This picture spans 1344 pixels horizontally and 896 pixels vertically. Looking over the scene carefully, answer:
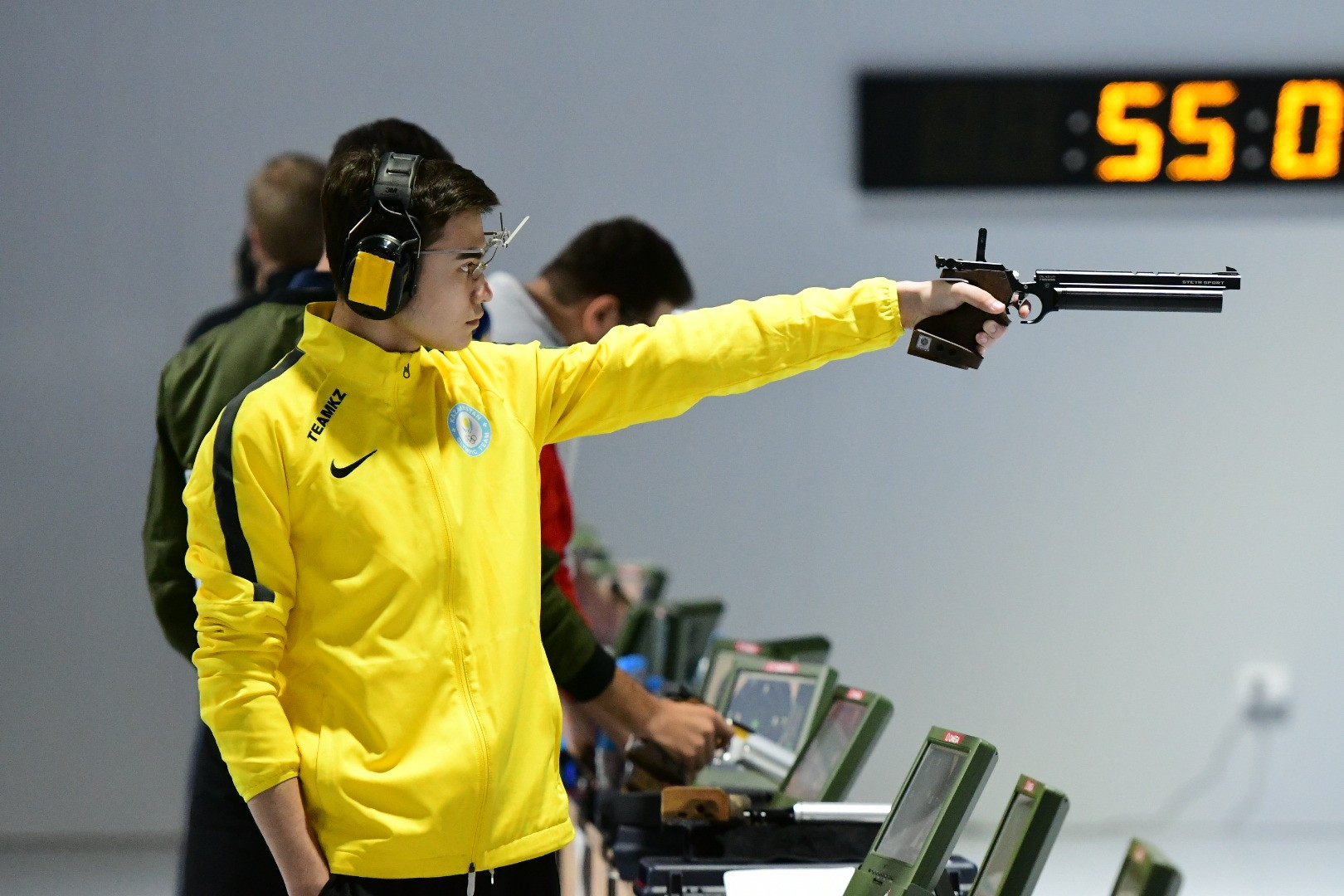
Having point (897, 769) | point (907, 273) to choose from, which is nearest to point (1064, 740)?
point (897, 769)

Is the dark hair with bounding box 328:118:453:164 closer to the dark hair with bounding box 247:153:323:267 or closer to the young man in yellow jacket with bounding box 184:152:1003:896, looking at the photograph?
the young man in yellow jacket with bounding box 184:152:1003:896

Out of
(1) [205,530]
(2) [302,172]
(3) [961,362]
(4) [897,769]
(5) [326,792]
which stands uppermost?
(2) [302,172]

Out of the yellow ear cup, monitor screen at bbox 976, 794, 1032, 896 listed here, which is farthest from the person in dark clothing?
monitor screen at bbox 976, 794, 1032, 896

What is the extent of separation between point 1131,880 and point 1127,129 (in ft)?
11.7

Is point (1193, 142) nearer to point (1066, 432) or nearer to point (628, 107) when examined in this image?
point (1066, 432)

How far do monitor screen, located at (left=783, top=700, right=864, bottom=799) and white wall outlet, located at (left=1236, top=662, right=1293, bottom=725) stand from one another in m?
2.93

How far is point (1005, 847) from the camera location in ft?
5.38

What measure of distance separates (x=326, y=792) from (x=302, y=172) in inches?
67.7

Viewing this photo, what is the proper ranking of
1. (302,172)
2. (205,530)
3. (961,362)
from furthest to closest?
(302,172) → (961,362) → (205,530)

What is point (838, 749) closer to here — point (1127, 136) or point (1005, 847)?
point (1005, 847)

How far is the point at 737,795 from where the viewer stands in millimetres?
2275

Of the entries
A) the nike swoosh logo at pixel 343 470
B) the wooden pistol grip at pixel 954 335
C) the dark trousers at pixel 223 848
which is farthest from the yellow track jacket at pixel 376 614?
the wooden pistol grip at pixel 954 335

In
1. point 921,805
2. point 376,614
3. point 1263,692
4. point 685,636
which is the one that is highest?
point 376,614

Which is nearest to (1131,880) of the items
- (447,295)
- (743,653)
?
(447,295)
